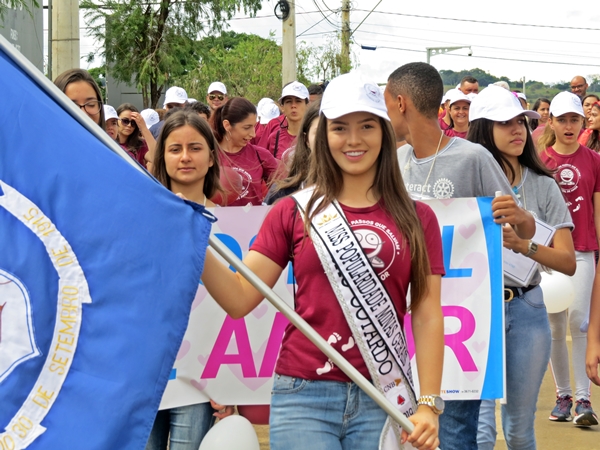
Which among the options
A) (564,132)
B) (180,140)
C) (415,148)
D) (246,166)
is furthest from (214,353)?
(564,132)

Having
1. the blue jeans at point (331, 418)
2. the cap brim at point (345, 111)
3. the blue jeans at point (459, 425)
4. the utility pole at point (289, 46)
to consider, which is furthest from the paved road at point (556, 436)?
the utility pole at point (289, 46)

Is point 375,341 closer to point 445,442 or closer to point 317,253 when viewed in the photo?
point 317,253

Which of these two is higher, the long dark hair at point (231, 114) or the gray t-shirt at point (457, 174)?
the long dark hair at point (231, 114)

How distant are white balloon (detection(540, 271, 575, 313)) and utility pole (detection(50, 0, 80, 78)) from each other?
6.38 metres

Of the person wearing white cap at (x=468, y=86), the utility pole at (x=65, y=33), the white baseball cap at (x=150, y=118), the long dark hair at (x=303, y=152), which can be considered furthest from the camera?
the person wearing white cap at (x=468, y=86)

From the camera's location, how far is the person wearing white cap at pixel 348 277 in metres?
3.09

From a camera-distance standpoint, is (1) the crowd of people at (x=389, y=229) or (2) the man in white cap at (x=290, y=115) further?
(2) the man in white cap at (x=290, y=115)

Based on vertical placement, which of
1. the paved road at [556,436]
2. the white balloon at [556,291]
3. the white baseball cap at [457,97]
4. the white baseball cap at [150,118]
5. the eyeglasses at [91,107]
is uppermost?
the white baseball cap at [457,97]

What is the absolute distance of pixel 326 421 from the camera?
121 inches

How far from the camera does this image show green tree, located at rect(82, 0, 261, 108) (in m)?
28.4

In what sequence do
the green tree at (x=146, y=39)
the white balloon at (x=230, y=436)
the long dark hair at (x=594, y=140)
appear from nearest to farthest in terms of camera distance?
1. the white balloon at (x=230, y=436)
2. the long dark hair at (x=594, y=140)
3. the green tree at (x=146, y=39)

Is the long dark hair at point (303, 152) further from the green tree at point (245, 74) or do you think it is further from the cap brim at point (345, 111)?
the green tree at point (245, 74)

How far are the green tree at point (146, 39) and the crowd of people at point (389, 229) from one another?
828 inches

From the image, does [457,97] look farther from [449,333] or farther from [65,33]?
[449,333]
